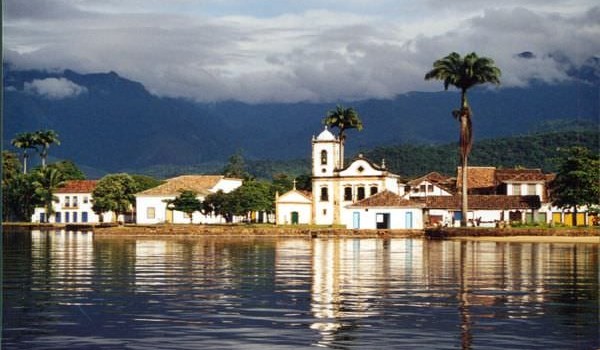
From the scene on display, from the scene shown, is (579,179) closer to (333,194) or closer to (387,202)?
(387,202)

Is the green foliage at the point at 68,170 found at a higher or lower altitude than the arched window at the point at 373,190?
higher

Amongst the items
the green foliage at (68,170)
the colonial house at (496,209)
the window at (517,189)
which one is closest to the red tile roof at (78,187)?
the green foliage at (68,170)

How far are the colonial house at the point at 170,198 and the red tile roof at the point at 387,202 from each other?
23.1m

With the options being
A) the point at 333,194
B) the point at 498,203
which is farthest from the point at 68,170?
the point at 498,203

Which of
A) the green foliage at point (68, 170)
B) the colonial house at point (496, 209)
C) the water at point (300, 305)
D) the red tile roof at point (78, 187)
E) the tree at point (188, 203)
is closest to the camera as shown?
the water at point (300, 305)

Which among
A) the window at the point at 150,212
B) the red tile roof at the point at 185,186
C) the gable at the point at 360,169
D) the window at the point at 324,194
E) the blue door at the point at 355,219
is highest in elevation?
the gable at the point at 360,169

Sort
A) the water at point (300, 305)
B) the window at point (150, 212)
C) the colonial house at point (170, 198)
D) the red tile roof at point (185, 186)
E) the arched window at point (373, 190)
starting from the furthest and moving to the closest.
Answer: the window at point (150, 212) → the red tile roof at point (185, 186) → the colonial house at point (170, 198) → the arched window at point (373, 190) → the water at point (300, 305)

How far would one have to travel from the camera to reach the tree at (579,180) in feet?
276

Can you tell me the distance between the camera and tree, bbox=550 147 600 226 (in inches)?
3317

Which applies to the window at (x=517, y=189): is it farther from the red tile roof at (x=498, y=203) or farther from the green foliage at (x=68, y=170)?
the green foliage at (x=68, y=170)

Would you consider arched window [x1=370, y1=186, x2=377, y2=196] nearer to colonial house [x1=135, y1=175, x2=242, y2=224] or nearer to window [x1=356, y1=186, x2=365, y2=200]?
window [x1=356, y1=186, x2=365, y2=200]

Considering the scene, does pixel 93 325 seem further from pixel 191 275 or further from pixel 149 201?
pixel 149 201

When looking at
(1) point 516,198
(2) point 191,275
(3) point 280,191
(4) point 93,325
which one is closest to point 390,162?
(3) point 280,191

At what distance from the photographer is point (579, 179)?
8519cm
